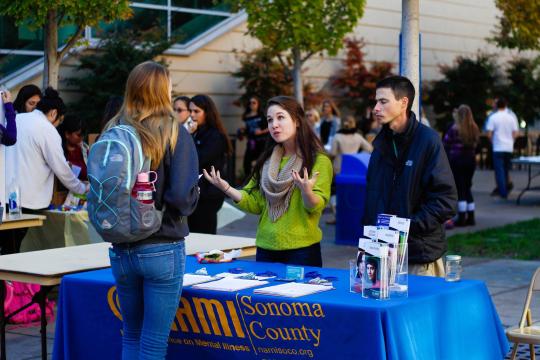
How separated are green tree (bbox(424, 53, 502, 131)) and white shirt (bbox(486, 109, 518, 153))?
8.10 m

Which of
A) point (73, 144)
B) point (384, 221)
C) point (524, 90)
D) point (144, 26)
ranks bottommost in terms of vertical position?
point (384, 221)

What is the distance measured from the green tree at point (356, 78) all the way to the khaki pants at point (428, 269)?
18161 mm

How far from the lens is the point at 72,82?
59.7ft

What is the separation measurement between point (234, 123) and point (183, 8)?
2761 millimetres

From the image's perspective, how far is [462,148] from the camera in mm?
14695

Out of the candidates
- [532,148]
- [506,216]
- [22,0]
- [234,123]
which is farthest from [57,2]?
[532,148]

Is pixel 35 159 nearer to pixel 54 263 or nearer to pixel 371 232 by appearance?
pixel 54 263

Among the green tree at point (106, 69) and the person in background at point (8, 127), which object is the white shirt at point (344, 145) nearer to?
the green tree at point (106, 69)

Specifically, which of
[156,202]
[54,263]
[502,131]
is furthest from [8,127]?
[502,131]

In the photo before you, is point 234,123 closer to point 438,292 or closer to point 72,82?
point 72,82

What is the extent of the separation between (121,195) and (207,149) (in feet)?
13.2

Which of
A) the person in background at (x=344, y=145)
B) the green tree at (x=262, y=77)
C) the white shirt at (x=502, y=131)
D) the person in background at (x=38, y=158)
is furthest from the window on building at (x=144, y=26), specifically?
the person in background at (x=38, y=158)

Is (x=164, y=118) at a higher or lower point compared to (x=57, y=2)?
lower

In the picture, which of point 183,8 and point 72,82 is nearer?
point 72,82
